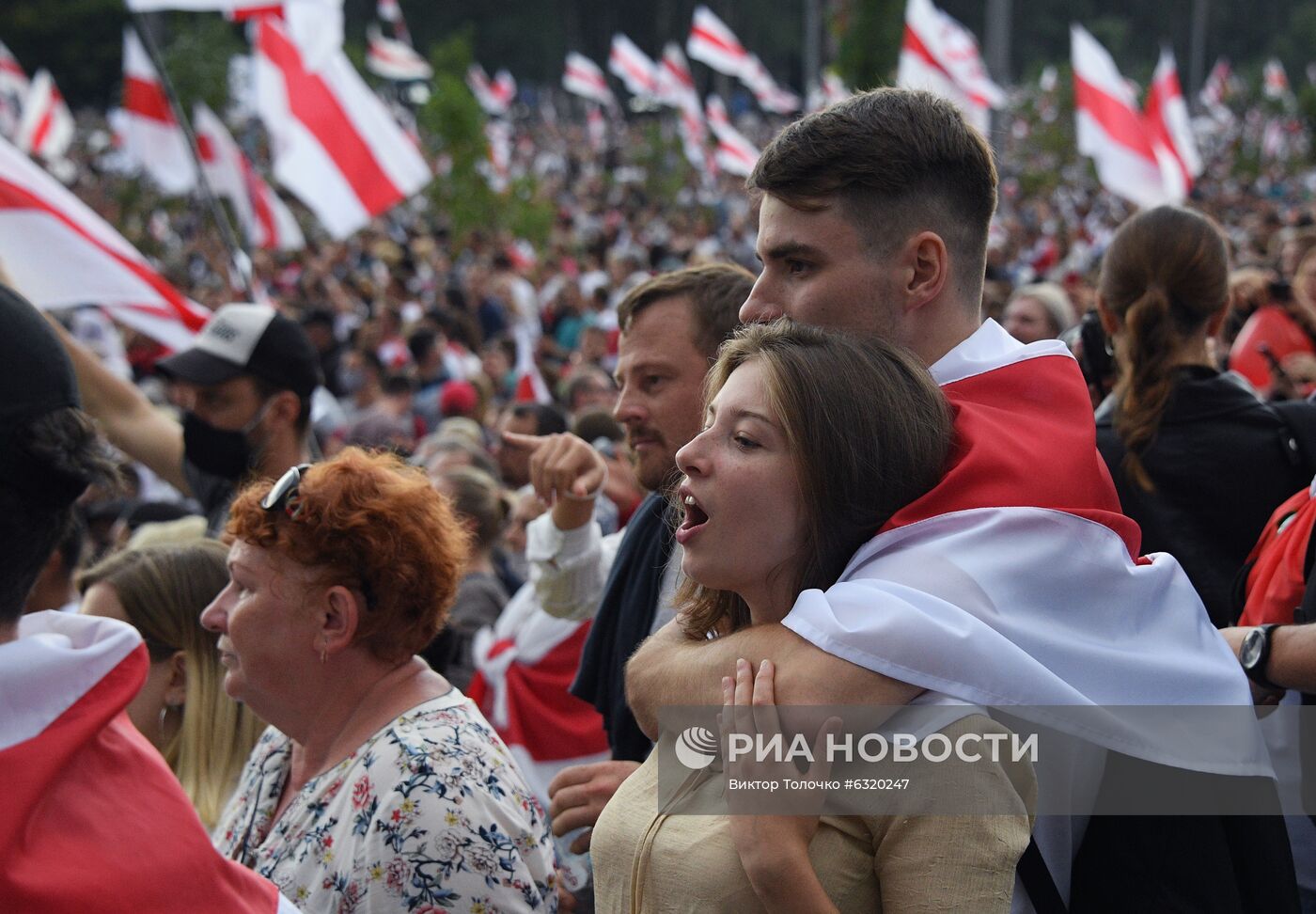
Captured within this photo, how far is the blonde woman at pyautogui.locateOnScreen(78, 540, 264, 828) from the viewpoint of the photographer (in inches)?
125

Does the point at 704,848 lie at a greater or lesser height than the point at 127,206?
greater

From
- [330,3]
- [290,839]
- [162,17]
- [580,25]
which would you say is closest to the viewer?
[290,839]

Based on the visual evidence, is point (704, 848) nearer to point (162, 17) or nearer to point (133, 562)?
point (133, 562)

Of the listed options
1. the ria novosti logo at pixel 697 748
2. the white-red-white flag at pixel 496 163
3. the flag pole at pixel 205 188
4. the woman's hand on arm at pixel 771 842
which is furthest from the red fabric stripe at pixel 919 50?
the woman's hand on arm at pixel 771 842

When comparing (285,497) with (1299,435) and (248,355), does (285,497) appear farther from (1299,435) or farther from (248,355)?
(1299,435)

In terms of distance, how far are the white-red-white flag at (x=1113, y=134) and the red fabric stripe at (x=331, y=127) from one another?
525cm

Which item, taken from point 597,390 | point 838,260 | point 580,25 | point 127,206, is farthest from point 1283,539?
point 580,25

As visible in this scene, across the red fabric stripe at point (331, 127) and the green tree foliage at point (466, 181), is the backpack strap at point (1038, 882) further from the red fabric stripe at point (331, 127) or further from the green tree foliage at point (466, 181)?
the green tree foliage at point (466, 181)

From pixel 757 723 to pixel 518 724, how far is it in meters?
2.80

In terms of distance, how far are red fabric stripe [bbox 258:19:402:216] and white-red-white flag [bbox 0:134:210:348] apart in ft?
10.2

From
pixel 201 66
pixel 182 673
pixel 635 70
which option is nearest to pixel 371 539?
pixel 182 673

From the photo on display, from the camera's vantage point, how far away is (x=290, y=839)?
8.40ft

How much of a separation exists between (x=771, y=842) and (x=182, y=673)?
1984mm

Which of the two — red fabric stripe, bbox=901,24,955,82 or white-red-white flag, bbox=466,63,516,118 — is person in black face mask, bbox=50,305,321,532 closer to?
red fabric stripe, bbox=901,24,955,82
